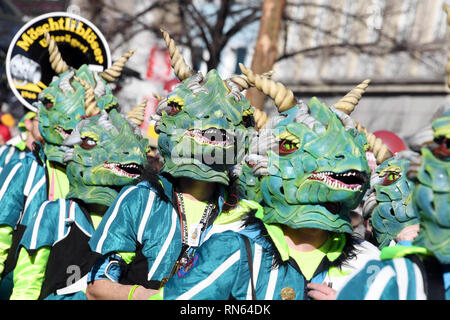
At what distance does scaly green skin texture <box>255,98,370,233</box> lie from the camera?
2.85 m

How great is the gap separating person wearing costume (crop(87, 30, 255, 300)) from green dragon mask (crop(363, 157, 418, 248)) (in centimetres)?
94

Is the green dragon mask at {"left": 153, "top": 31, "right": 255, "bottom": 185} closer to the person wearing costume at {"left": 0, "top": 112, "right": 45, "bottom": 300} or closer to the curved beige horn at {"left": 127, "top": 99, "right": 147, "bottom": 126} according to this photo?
the curved beige horn at {"left": 127, "top": 99, "right": 147, "bottom": 126}

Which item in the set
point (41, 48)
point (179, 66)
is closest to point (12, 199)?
point (179, 66)

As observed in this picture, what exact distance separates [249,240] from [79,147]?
6.59ft

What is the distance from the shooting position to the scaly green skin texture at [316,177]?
2850 millimetres

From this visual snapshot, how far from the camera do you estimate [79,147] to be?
4402 millimetres

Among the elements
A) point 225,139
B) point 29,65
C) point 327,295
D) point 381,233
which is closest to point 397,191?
point 381,233

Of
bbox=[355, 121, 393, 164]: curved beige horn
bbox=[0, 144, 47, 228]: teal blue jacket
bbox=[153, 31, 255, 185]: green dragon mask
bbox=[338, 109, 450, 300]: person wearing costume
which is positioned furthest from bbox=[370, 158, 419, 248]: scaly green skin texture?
bbox=[0, 144, 47, 228]: teal blue jacket

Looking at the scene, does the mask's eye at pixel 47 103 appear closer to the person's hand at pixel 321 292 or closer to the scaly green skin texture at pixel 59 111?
the scaly green skin texture at pixel 59 111

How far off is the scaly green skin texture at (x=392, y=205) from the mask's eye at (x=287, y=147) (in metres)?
1.16

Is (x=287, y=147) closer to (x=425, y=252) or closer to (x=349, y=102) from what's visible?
(x=349, y=102)

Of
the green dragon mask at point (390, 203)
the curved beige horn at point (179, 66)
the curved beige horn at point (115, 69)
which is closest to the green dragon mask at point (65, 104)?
the curved beige horn at point (115, 69)
